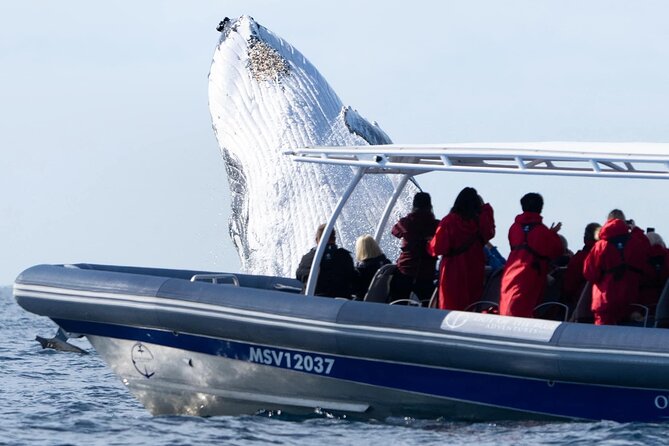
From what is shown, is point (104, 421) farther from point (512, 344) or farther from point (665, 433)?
point (665, 433)

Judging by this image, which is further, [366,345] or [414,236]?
[414,236]

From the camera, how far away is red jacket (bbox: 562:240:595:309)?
984 cm

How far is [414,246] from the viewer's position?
33.8 feet

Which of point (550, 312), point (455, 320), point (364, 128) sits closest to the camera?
point (455, 320)

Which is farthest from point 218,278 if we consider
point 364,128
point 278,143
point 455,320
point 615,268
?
point 278,143

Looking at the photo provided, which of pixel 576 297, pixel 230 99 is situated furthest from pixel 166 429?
pixel 230 99

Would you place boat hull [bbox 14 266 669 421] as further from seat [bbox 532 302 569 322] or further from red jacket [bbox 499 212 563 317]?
seat [bbox 532 302 569 322]

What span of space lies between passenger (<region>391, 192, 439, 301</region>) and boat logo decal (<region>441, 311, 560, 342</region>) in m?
0.94

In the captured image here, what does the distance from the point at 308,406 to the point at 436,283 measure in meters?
1.33

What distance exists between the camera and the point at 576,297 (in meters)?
9.98

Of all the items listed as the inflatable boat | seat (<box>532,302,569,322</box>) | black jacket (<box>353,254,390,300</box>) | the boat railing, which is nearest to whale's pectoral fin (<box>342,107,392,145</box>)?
the boat railing

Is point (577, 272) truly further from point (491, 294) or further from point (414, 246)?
point (414, 246)

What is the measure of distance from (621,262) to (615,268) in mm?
59

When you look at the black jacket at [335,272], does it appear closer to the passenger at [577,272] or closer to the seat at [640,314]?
Result: the passenger at [577,272]
